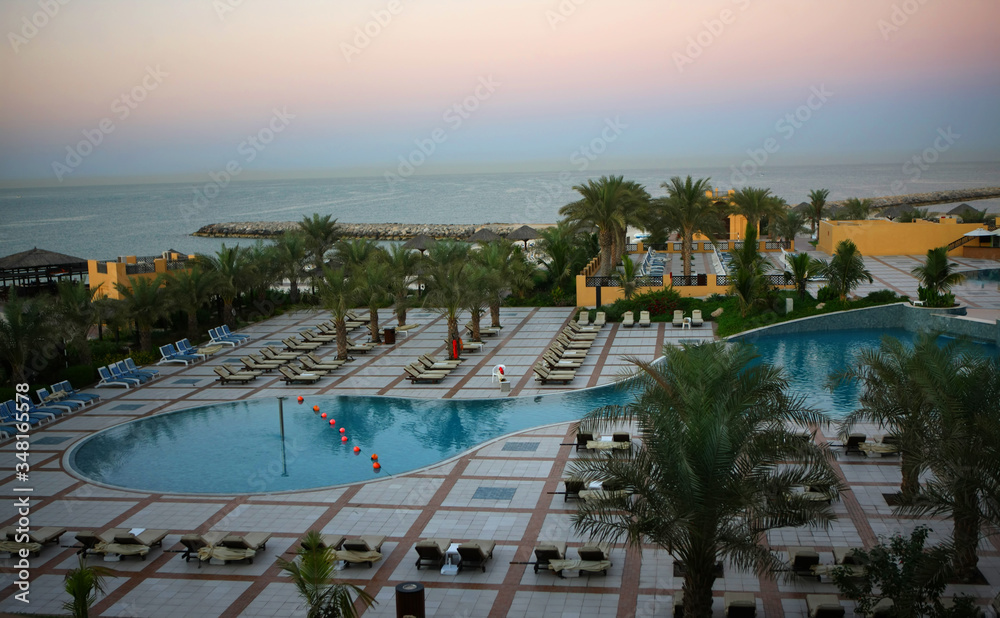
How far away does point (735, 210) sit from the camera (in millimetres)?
40719

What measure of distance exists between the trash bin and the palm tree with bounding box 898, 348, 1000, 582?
526cm

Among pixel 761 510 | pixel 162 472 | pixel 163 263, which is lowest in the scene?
pixel 162 472

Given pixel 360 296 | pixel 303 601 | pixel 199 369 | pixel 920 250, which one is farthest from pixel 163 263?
pixel 920 250

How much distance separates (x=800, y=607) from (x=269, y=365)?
15853mm

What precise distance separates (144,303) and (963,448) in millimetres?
20512

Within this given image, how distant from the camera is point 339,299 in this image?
71.8 feet

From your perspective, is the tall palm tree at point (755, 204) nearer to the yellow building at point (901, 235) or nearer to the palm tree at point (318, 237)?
the yellow building at point (901, 235)

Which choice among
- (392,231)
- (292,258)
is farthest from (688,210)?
(392,231)

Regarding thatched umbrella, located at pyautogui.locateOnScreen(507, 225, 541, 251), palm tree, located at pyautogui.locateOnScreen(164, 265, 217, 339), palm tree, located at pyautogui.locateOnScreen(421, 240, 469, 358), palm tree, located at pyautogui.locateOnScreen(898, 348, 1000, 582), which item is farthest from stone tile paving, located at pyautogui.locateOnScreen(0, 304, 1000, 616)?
thatched umbrella, located at pyautogui.locateOnScreen(507, 225, 541, 251)

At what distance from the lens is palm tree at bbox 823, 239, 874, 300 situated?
2438 centimetres

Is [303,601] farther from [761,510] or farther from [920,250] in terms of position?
[920,250]

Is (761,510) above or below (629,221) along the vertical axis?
below

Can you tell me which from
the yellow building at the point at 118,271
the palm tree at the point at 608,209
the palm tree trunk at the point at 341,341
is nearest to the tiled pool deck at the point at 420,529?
the palm tree trunk at the point at 341,341

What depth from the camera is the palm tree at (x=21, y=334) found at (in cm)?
1870
